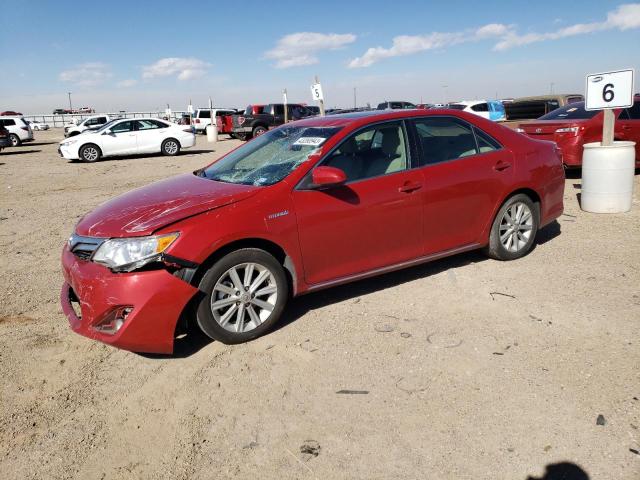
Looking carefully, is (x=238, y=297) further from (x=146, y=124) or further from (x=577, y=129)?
(x=146, y=124)

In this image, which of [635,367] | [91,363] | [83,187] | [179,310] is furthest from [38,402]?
[83,187]

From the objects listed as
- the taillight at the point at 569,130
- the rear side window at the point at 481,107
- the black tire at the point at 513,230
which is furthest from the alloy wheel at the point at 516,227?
the rear side window at the point at 481,107

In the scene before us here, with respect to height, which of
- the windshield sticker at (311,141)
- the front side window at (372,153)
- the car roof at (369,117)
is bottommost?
the front side window at (372,153)

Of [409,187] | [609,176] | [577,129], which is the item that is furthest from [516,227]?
[577,129]

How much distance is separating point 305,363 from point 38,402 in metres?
1.67

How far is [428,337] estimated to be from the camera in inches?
150

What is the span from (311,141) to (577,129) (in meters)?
7.05

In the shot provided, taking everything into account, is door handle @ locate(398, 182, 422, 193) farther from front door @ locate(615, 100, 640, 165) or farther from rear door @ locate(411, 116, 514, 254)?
front door @ locate(615, 100, 640, 165)

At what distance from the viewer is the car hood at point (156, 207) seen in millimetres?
3502

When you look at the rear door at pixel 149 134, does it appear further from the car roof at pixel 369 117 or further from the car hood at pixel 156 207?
the car hood at pixel 156 207

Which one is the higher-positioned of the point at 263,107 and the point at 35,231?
the point at 263,107

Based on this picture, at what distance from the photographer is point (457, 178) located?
15.2 ft

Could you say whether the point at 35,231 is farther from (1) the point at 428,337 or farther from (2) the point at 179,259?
(1) the point at 428,337

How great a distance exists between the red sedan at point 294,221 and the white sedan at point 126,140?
15191 millimetres
